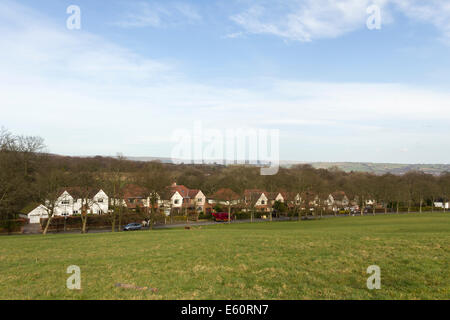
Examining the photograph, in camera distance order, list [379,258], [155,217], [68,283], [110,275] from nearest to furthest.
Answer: [68,283] < [110,275] < [379,258] < [155,217]

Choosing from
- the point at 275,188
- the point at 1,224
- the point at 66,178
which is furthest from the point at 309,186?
the point at 1,224

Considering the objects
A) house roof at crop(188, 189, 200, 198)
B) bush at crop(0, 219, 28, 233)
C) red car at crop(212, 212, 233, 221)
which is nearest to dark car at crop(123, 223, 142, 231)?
bush at crop(0, 219, 28, 233)

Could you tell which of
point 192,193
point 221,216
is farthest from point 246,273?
point 192,193

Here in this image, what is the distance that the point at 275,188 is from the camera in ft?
248

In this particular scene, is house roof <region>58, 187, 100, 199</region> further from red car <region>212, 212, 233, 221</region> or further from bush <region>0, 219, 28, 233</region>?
red car <region>212, 212, 233, 221</region>

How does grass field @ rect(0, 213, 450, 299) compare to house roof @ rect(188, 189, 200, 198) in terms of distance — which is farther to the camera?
house roof @ rect(188, 189, 200, 198)

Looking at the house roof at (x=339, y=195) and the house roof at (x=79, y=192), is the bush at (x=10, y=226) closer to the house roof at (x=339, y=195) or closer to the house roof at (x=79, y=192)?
the house roof at (x=79, y=192)

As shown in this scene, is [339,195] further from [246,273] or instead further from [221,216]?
[246,273]

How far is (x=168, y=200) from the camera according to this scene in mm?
58625

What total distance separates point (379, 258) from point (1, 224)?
56470 mm

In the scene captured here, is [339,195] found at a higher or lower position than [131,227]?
higher

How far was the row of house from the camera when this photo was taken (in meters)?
52.2
